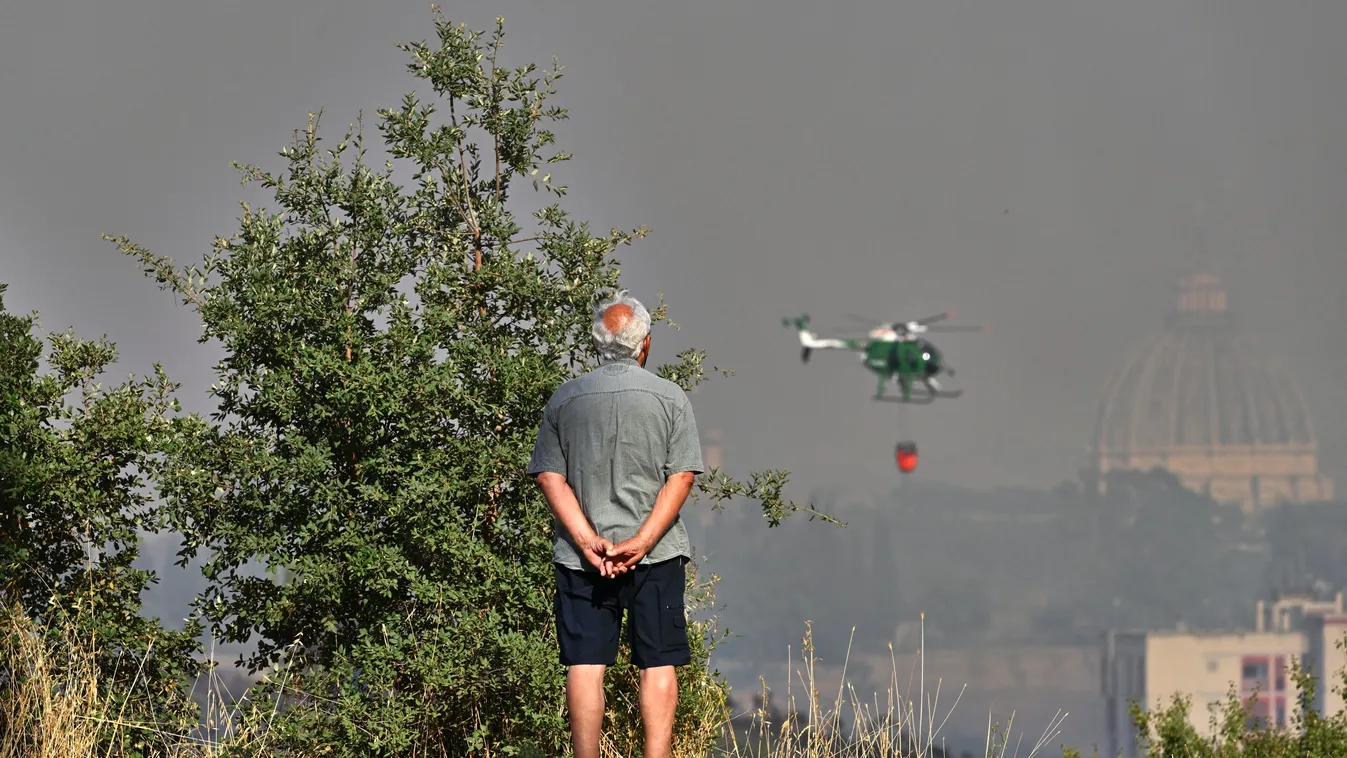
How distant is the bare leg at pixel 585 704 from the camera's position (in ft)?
14.2

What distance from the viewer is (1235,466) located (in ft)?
433

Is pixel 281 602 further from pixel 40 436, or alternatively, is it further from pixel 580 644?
pixel 580 644

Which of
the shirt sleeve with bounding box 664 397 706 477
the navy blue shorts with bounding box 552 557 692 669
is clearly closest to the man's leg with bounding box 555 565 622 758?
the navy blue shorts with bounding box 552 557 692 669

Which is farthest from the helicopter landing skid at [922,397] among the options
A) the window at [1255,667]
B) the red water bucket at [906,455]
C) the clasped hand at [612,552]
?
the clasped hand at [612,552]

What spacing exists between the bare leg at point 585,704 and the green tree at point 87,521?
108 inches

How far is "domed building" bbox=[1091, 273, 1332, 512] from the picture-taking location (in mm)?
124125

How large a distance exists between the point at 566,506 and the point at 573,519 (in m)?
0.05

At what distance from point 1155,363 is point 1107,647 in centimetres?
2430

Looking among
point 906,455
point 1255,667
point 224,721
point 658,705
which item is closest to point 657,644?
point 658,705

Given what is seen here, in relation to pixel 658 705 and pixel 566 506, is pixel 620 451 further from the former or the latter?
pixel 658 705

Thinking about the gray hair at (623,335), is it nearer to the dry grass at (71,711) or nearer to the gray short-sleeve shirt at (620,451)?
the gray short-sleeve shirt at (620,451)

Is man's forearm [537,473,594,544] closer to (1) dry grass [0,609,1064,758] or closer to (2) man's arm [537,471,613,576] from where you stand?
(2) man's arm [537,471,613,576]

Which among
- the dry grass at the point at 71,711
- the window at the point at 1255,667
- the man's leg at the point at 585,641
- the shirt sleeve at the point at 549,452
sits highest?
the window at the point at 1255,667

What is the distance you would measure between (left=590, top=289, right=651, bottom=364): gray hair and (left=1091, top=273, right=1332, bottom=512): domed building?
4635 inches
